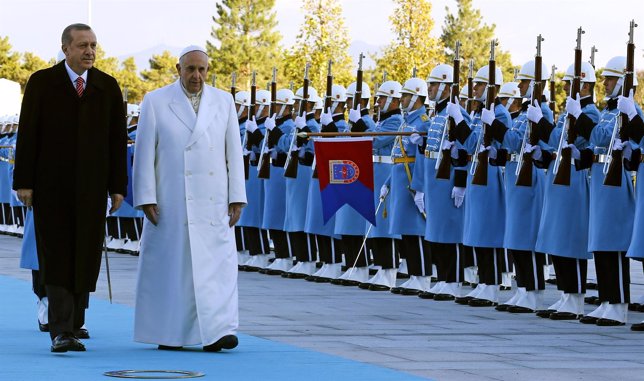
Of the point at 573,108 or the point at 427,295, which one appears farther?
the point at 427,295

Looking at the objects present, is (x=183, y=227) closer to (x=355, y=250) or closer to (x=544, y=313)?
Result: (x=544, y=313)

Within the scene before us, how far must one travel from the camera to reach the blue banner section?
54.2 ft

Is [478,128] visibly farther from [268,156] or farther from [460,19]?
[460,19]

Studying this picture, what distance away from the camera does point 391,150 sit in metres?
16.8

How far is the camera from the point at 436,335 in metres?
11.5

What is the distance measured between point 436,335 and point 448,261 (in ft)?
12.1

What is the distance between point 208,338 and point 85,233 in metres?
1.02

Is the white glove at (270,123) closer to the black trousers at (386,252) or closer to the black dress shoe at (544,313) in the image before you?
the black trousers at (386,252)

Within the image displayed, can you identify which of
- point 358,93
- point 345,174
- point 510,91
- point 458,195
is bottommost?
point 458,195

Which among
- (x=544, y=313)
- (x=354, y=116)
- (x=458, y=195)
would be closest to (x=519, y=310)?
(x=544, y=313)

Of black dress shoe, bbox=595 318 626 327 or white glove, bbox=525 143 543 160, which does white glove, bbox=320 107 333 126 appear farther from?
black dress shoe, bbox=595 318 626 327

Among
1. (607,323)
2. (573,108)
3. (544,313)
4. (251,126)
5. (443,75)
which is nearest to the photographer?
(607,323)

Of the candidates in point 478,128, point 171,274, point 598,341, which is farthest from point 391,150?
point 171,274

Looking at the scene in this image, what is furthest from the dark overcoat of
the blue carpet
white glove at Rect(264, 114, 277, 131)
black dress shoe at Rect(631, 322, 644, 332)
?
white glove at Rect(264, 114, 277, 131)
